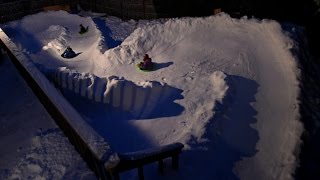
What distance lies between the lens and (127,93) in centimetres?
718

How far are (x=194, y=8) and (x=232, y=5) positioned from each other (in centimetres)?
167

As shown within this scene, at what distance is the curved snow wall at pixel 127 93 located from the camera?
712 centimetres

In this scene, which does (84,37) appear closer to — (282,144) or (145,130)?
(145,130)

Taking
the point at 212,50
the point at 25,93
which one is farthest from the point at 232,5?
the point at 25,93

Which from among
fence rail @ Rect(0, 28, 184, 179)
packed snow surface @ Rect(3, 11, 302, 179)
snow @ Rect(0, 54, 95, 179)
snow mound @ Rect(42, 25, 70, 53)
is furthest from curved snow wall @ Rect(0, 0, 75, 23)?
fence rail @ Rect(0, 28, 184, 179)

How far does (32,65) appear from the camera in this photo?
21.6 feet

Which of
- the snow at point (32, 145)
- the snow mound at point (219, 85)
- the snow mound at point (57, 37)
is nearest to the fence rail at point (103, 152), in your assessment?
the snow at point (32, 145)

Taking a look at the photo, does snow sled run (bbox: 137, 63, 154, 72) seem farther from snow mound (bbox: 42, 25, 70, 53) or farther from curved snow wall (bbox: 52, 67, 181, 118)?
snow mound (bbox: 42, 25, 70, 53)

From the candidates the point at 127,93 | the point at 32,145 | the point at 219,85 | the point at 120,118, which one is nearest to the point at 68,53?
the point at 127,93

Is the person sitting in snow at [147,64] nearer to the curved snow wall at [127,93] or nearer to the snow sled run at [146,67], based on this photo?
the snow sled run at [146,67]

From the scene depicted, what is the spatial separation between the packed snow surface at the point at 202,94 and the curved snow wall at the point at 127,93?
0.02 metres

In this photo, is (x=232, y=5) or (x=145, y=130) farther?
(x=232, y=5)

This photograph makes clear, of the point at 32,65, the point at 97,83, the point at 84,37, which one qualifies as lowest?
the point at 84,37

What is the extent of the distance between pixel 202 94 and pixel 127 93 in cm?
182
